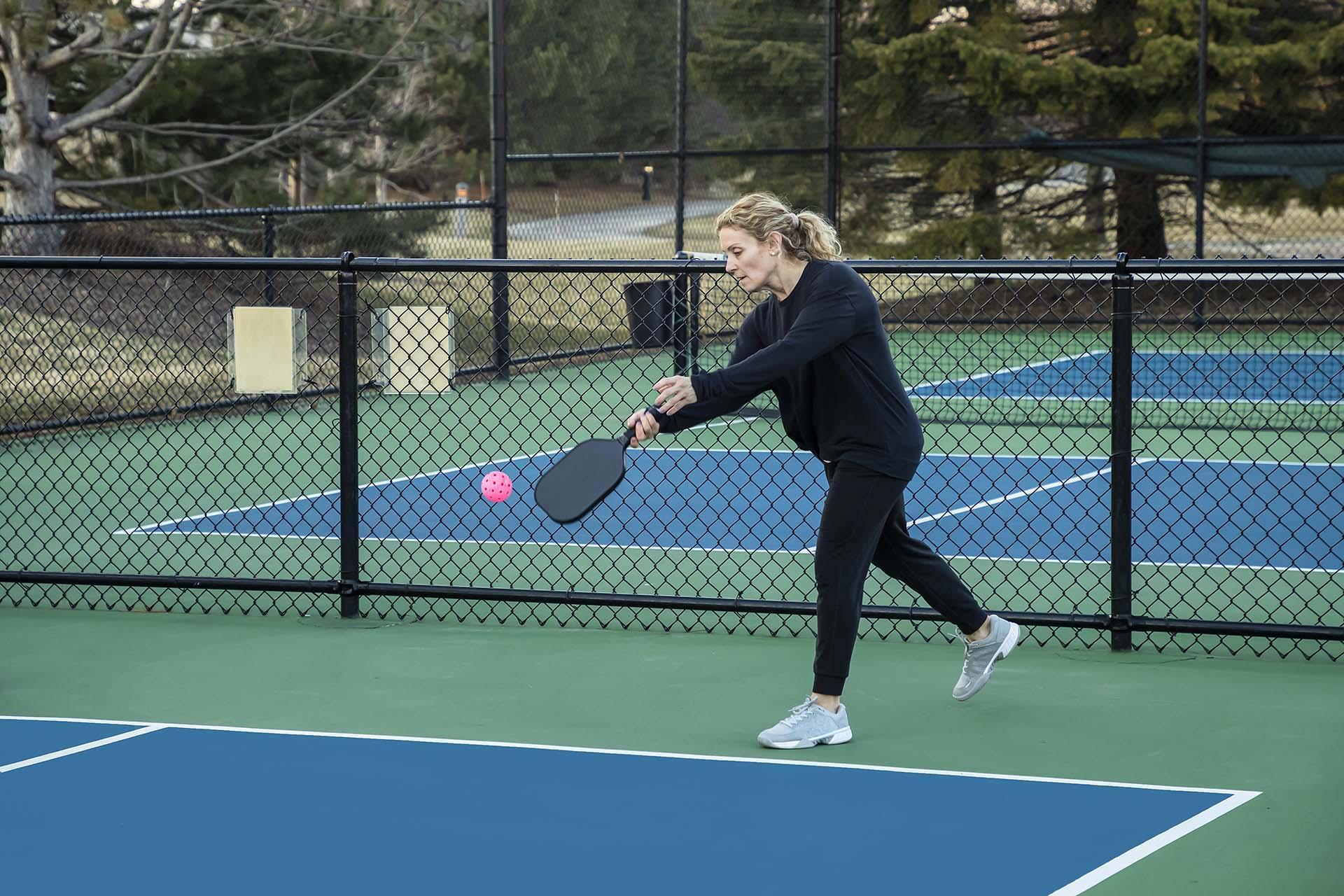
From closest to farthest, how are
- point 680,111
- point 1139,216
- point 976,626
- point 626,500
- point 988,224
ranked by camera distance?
point 976,626 < point 626,500 < point 680,111 < point 988,224 < point 1139,216

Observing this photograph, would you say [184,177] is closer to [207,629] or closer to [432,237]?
[432,237]

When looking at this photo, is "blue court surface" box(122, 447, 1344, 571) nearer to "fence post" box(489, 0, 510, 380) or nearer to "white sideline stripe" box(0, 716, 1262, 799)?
"white sideline stripe" box(0, 716, 1262, 799)

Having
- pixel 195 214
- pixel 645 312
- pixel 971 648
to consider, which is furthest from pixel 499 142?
pixel 971 648

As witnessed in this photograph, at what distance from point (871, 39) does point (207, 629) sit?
17142 millimetres

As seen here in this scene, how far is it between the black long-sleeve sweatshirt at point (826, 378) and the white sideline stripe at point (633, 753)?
88 cm

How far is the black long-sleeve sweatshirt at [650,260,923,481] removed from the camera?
15.8ft

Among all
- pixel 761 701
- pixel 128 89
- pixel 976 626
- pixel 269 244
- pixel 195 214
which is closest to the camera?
pixel 976 626

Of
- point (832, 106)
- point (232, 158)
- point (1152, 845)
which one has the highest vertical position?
point (832, 106)

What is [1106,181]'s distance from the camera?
2200 centimetres

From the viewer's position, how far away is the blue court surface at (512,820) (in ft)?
13.9

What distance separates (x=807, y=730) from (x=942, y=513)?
3.81 metres

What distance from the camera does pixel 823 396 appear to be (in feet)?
16.8

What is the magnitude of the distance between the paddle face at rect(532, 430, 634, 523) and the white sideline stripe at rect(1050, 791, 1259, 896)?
163cm

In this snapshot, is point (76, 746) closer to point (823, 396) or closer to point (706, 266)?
point (823, 396)
